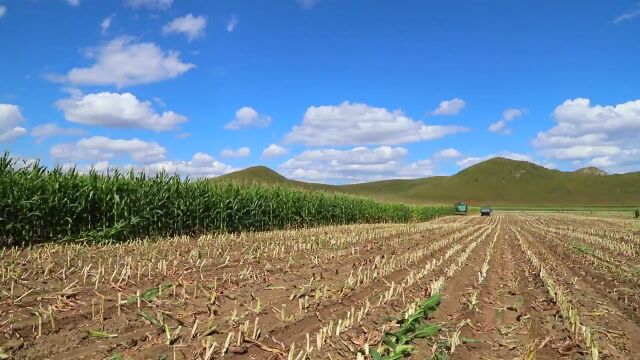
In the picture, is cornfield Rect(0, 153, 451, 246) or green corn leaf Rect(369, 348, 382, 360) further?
cornfield Rect(0, 153, 451, 246)

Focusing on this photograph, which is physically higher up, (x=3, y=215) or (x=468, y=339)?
(x=3, y=215)

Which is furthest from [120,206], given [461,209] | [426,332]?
[461,209]

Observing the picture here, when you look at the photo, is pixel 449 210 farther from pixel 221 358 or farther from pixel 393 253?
pixel 221 358

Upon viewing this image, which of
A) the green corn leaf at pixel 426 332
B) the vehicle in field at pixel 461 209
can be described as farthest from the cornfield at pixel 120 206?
the vehicle in field at pixel 461 209

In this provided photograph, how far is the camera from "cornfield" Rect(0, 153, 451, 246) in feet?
39.1

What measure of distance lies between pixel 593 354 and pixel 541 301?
336 centimetres

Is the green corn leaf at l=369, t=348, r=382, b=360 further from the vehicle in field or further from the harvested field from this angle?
the vehicle in field

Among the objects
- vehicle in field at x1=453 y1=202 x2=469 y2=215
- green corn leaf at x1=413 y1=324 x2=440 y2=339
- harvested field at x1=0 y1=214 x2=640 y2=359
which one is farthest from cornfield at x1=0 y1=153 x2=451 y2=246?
vehicle in field at x1=453 y1=202 x2=469 y2=215

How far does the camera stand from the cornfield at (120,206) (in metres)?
11.9

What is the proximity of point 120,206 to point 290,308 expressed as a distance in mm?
9085

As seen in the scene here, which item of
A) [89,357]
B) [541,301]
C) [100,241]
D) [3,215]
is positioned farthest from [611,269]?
[3,215]

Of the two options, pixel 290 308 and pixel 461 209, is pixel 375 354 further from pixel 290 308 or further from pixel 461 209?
pixel 461 209

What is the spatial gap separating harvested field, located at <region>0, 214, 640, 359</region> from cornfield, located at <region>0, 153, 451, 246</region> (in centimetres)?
154

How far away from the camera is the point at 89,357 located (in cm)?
465
